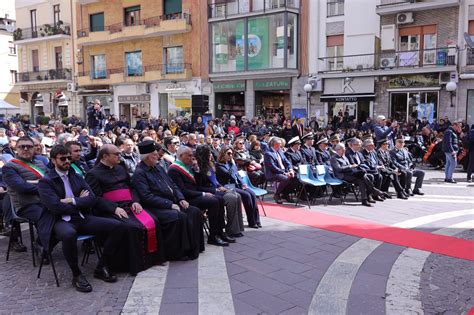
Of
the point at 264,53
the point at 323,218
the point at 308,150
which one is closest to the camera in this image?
the point at 323,218

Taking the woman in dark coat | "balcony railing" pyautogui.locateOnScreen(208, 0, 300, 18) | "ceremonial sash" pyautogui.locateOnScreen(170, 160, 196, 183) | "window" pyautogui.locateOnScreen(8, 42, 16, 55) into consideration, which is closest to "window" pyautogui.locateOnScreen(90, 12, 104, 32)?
"balcony railing" pyautogui.locateOnScreen(208, 0, 300, 18)

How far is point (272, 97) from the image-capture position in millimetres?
27219

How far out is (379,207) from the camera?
936 cm

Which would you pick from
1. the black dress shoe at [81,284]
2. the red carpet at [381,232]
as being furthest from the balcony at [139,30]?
the black dress shoe at [81,284]

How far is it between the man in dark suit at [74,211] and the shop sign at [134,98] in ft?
90.0

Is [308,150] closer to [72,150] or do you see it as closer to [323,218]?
[323,218]

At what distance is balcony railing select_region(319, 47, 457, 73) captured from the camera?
21.2 meters

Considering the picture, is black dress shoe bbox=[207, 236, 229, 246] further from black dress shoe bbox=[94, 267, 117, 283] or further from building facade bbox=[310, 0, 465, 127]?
building facade bbox=[310, 0, 465, 127]

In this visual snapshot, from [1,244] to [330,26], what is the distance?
2129 cm

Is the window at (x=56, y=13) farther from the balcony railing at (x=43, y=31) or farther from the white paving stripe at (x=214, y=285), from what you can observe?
the white paving stripe at (x=214, y=285)

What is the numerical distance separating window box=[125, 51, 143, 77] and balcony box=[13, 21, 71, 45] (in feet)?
22.1

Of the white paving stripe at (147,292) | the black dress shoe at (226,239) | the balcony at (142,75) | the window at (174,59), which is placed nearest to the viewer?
the white paving stripe at (147,292)

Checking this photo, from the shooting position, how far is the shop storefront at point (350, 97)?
2331 centimetres

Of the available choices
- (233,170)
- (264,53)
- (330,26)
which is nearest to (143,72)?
(264,53)
